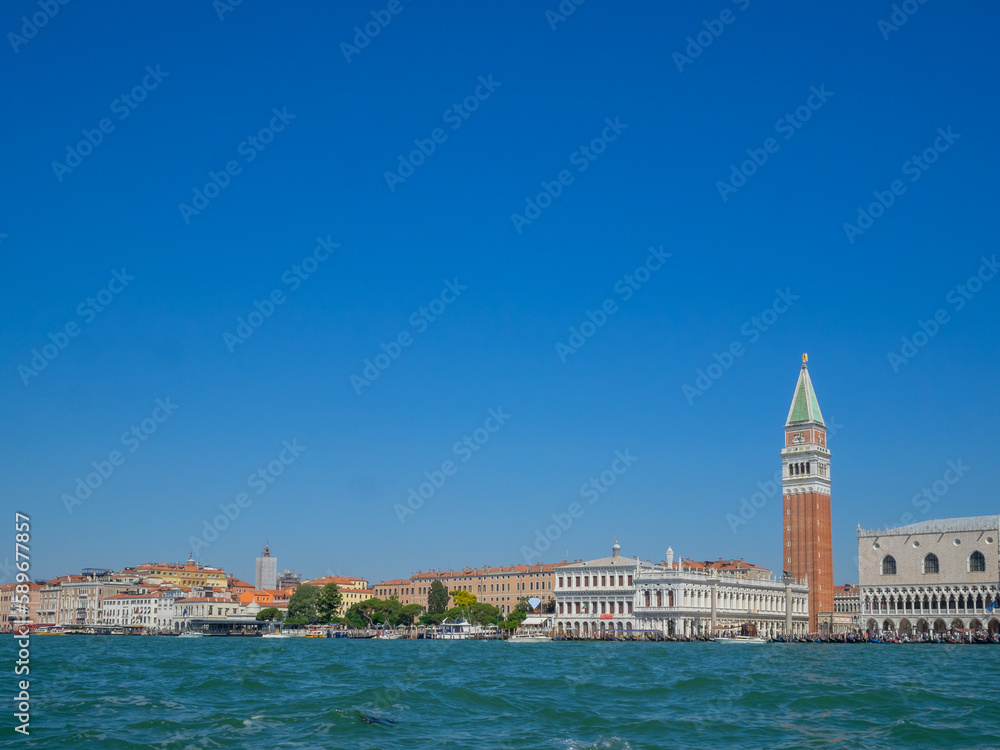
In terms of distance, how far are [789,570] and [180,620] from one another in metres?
76.0

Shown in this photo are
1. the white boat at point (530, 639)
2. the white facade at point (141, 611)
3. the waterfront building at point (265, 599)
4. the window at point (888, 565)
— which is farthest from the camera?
the waterfront building at point (265, 599)

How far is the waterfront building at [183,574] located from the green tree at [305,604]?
142 feet

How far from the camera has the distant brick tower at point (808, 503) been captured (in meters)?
108

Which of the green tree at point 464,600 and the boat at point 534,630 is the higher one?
the green tree at point 464,600

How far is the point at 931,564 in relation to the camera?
97000mm

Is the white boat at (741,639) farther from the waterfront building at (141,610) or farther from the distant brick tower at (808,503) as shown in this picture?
the waterfront building at (141,610)

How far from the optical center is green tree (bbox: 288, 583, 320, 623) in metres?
125

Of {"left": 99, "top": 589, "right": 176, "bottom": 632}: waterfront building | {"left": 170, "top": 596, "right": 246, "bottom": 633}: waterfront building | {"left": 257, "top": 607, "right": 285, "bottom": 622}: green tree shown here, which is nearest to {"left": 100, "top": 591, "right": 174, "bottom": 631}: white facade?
{"left": 99, "top": 589, "right": 176, "bottom": 632}: waterfront building

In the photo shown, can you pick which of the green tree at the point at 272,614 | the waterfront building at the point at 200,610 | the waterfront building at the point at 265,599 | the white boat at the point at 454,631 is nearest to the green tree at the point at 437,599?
the white boat at the point at 454,631

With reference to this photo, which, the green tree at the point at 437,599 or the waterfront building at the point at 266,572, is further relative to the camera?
the waterfront building at the point at 266,572

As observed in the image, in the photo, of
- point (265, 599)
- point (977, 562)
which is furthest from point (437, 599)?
point (977, 562)

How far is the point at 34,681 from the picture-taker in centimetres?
3503

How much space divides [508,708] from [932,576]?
80019 millimetres

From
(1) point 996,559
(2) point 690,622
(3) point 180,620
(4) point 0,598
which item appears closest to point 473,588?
(3) point 180,620
